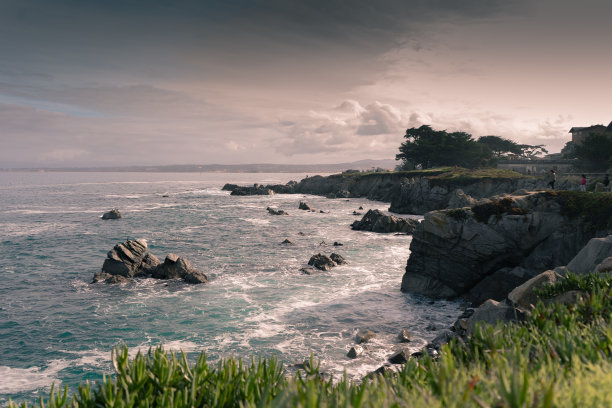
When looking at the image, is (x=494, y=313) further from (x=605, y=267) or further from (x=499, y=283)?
(x=499, y=283)

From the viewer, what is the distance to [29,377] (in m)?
17.0

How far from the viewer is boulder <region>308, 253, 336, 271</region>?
34188 mm

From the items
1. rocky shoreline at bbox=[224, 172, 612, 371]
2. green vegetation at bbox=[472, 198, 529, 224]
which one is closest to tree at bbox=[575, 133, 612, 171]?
rocky shoreline at bbox=[224, 172, 612, 371]

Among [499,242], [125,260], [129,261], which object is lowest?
[129,261]

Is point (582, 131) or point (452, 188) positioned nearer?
point (452, 188)

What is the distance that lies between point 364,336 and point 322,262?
15.2m

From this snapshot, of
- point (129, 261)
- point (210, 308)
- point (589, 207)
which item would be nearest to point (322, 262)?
point (210, 308)

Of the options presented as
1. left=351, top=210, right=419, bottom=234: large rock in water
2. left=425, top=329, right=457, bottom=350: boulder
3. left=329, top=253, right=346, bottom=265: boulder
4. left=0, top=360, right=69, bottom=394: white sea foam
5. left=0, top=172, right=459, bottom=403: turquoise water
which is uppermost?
left=351, top=210, right=419, bottom=234: large rock in water

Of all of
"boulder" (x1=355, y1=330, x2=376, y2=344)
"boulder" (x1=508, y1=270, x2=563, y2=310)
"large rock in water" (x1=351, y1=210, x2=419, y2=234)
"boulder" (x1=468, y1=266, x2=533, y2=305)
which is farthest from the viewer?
"large rock in water" (x1=351, y1=210, x2=419, y2=234)

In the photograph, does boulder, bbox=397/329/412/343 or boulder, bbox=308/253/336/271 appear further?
boulder, bbox=308/253/336/271

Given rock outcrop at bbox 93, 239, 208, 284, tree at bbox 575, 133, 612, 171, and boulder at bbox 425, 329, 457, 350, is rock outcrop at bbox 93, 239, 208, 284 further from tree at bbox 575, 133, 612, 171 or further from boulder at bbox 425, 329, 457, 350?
tree at bbox 575, 133, 612, 171

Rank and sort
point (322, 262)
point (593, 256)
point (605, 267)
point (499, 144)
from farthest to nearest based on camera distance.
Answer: point (499, 144)
point (322, 262)
point (593, 256)
point (605, 267)

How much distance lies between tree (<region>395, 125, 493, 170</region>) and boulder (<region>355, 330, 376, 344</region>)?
312 feet

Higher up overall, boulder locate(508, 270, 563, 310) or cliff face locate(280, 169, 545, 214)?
cliff face locate(280, 169, 545, 214)
